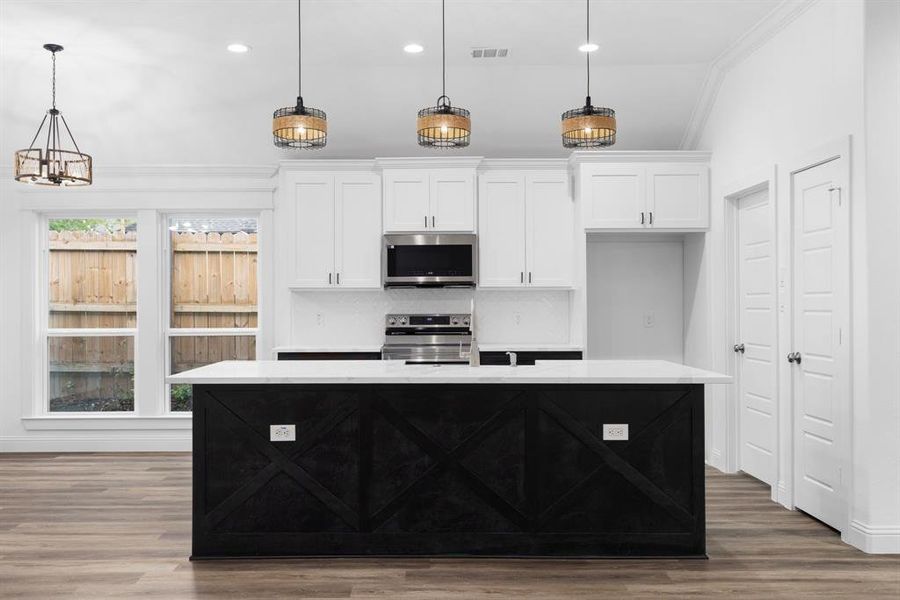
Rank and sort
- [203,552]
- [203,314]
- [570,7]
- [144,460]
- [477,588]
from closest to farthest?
1. [477,588]
2. [203,552]
3. [570,7]
4. [144,460]
5. [203,314]

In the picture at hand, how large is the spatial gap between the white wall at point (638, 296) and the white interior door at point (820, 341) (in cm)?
193

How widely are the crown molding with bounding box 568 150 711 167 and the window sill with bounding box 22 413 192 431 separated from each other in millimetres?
4010

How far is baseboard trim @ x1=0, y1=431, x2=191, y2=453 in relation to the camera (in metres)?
5.99

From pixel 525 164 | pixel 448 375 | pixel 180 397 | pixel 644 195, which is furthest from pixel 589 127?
pixel 180 397

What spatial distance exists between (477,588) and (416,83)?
3.75 metres

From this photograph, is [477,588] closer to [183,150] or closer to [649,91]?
[649,91]

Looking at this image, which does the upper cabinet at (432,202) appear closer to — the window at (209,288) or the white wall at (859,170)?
the window at (209,288)

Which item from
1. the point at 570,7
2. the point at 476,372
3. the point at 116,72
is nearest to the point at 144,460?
the point at 116,72

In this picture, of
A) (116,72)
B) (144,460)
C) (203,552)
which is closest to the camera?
(203,552)

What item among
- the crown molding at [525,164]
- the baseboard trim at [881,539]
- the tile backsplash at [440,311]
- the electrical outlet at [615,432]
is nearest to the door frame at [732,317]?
the crown molding at [525,164]

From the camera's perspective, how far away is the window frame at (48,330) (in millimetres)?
6132

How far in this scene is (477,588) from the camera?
9.79ft

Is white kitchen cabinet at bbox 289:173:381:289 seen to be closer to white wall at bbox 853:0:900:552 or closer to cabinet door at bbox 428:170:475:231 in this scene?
cabinet door at bbox 428:170:475:231

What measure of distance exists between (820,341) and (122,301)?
5474mm
